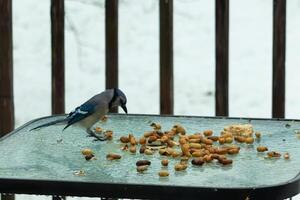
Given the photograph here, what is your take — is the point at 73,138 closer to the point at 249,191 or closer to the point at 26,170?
the point at 26,170

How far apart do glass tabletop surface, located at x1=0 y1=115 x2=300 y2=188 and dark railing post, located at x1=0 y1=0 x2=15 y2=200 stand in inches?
17.1

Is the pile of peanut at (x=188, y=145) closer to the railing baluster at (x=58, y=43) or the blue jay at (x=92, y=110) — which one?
the blue jay at (x=92, y=110)

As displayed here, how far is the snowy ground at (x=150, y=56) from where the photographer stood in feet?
21.1

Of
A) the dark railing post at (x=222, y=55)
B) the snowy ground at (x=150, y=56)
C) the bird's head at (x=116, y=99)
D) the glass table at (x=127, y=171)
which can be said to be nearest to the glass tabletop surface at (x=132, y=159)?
the glass table at (x=127, y=171)

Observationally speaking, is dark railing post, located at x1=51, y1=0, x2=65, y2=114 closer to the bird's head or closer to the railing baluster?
the railing baluster

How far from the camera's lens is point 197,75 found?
6.85m

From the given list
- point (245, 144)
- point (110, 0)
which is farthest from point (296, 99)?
point (245, 144)

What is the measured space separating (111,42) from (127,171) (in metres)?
1.28

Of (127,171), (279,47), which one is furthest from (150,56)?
(127,171)

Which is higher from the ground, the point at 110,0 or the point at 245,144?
the point at 110,0

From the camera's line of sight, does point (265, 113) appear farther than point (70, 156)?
Yes

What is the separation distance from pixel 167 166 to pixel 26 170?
37 cm

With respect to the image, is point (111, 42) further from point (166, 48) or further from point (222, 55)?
point (222, 55)

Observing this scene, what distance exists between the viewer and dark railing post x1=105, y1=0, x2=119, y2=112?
3.56 metres
